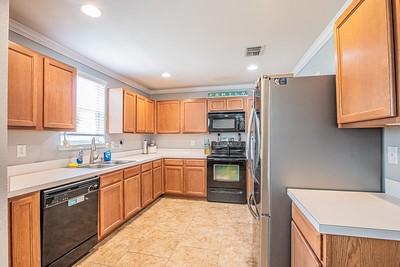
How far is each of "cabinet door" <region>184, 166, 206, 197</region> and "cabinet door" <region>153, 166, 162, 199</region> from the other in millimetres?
516

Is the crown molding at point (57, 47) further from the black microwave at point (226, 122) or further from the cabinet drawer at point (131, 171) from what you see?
the black microwave at point (226, 122)

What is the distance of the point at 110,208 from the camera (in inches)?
101

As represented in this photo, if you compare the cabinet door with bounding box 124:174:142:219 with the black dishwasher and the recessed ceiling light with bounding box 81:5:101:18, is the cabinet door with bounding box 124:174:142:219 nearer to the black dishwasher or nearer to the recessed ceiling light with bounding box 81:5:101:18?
the black dishwasher

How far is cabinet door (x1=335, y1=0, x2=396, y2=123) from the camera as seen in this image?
96 cm

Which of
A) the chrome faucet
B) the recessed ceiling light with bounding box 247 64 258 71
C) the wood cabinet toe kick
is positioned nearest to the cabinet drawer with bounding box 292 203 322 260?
the wood cabinet toe kick

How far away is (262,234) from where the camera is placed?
64.4 inches

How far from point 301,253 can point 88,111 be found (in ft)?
10.5

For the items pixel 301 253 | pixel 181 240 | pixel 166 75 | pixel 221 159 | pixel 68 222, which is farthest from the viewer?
pixel 221 159

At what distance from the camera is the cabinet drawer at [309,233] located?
995 millimetres

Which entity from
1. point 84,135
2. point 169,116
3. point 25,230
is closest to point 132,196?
point 84,135

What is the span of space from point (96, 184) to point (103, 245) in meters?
0.77

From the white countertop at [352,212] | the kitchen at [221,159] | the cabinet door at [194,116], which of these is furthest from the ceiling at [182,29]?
the white countertop at [352,212]

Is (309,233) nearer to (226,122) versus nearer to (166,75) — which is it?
(226,122)

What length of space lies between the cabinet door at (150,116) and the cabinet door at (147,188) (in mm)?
1100
